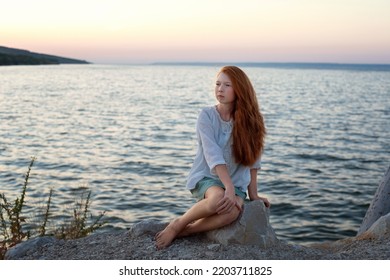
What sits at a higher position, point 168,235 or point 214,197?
point 214,197

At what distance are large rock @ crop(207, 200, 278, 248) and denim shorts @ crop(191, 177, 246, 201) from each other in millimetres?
148

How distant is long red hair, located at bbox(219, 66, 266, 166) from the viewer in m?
5.16

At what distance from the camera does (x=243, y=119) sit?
519cm

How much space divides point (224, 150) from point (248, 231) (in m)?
0.84

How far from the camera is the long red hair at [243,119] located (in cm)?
516

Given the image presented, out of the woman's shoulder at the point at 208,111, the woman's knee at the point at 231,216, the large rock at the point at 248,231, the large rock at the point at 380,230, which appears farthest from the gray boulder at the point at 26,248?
the large rock at the point at 380,230

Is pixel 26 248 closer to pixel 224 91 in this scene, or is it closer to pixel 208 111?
pixel 208 111

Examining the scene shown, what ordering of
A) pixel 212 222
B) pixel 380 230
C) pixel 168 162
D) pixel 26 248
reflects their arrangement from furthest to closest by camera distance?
pixel 168 162 < pixel 380 230 < pixel 26 248 < pixel 212 222

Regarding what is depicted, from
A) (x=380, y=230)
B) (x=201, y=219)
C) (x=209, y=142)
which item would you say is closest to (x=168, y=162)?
(x=380, y=230)

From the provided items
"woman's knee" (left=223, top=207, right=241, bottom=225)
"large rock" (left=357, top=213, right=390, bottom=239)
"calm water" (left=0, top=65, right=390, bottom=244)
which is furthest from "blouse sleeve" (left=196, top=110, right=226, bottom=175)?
"calm water" (left=0, top=65, right=390, bottom=244)

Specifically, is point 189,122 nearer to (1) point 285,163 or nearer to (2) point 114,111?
(2) point 114,111

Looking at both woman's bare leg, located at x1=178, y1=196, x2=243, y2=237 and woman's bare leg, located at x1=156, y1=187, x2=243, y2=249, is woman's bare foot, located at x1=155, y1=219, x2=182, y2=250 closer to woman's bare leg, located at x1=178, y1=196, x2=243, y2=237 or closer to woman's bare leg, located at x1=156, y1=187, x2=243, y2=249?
woman's bare leg, located at x1=156, y1=187, x2=243, y2=249

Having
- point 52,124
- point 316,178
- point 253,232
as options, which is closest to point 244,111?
point 253,232

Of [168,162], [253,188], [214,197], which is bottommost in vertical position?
[168,162]
